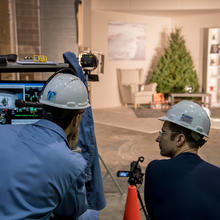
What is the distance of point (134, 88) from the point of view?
352 inches

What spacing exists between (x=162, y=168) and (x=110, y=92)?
817cm

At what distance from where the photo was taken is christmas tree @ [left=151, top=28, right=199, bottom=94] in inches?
372

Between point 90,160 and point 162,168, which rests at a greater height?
point 162,168

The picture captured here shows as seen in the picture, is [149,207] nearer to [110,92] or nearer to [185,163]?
[185,163]

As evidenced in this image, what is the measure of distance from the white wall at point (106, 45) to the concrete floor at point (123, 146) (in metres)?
1.31

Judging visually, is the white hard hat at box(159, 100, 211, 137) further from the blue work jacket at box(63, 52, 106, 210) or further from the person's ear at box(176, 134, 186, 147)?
the blue work jacket at box(63, 52, 106, 210)

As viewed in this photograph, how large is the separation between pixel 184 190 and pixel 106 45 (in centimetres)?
836

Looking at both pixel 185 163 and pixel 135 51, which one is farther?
pixel 135 51

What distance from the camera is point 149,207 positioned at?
1.42 meters

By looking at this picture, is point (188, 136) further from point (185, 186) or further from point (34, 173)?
point (34, 173)

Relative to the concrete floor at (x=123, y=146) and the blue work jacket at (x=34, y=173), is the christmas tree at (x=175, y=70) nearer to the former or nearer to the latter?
the concrete floor at (x=123, y=146)

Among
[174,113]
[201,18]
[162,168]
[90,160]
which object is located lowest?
[90,160]

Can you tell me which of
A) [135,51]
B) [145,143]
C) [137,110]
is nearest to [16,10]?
[145,143]

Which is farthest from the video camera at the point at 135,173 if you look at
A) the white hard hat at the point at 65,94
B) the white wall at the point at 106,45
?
the white wall at the point at 106,45
